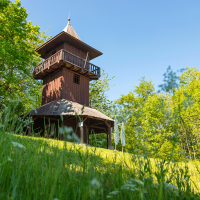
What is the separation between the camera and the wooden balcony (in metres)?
15.7

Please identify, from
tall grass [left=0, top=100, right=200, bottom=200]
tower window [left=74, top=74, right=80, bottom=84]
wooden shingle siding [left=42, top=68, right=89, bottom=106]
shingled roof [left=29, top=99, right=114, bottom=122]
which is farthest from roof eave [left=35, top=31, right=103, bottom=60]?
tall grass [left=0, top=100, right=200, bottom=200]

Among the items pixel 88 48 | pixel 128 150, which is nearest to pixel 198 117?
pixel 88 48

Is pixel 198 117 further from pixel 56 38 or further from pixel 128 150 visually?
pixel 128 150

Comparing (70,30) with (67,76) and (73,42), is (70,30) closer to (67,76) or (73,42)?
(73,42)

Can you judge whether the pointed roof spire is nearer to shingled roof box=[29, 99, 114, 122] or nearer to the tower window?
the tower window

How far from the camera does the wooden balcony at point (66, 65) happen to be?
15672 millimetres

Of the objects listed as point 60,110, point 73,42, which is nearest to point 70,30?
point 73,42

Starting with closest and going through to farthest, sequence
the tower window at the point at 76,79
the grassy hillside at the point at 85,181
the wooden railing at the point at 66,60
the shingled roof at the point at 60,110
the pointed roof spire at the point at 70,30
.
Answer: the grassy hillside at the point at 85,181, the shingled roof at the point at 60,110, the wooden railing at the point at 66,60, the tower window at the point at 76,79, the pointed roof spire at the point at 70,30

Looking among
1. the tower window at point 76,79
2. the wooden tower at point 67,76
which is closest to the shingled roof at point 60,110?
the wooden tower at point 67,76

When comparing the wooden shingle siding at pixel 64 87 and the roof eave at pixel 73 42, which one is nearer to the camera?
the roof eave at pixel 73 42

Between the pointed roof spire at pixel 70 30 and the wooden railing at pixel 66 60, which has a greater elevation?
the pointed roof spire at pixel 70 30

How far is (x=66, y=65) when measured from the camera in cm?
1620

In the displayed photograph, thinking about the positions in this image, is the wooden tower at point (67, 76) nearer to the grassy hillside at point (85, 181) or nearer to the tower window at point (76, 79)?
the tower window at point (76, 79)

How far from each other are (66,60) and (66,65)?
729 millimetres
